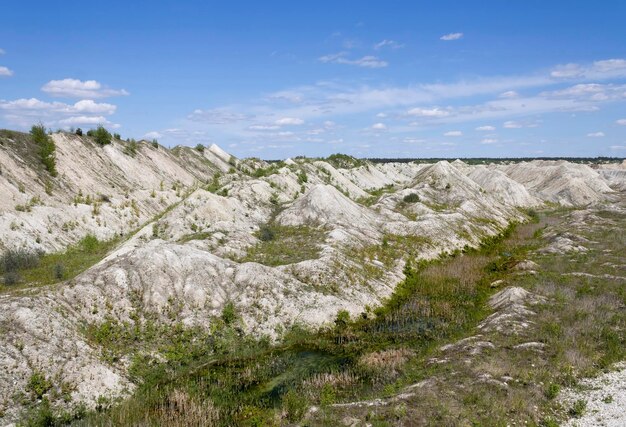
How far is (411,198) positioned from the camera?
248 feet

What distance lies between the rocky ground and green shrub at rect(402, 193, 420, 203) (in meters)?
0.26

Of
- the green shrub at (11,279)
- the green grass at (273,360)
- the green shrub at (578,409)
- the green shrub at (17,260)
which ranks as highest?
the green shrub at (17,260)

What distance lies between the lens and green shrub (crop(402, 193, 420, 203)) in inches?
2955

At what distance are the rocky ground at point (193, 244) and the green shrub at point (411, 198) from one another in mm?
265

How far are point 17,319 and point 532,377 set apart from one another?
31.1 m

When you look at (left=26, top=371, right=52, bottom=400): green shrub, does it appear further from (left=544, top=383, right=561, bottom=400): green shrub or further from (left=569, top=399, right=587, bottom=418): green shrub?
(left=569, top=399, right=587, bottom=418): green shrub

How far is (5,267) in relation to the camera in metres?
40.0

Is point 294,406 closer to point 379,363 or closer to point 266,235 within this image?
point 379,363

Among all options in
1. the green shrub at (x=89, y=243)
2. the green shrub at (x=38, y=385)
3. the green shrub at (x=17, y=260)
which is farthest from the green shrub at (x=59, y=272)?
the green shrub at (x=38, y=385)

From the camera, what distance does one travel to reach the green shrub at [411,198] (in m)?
75.1

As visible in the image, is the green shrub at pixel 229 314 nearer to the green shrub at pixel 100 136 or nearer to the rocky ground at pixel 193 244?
the rocky ground at pixel 193 244

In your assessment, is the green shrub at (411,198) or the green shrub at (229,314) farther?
the green shrub at (411,198)

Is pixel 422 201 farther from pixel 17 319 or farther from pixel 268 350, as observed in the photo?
pixel 17 319

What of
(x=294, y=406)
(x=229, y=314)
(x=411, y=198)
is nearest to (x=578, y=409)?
(x=294, y=406)
